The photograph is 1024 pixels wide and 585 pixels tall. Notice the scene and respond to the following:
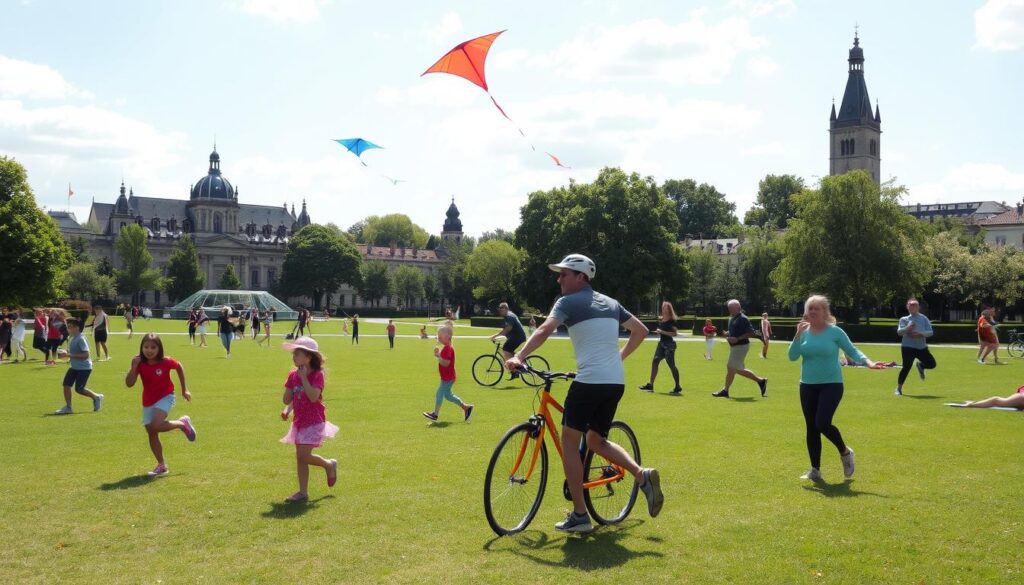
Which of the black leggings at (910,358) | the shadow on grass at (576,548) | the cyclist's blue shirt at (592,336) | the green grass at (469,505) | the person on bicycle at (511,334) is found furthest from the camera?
the person on bicycle at (511,334)

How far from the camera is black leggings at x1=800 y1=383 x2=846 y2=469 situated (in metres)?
9.88

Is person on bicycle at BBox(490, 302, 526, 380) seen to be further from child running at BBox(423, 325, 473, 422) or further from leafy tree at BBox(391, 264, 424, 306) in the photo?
leafy tree at BBox(391, 264, 424, 306)

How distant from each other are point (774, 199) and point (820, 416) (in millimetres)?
130303

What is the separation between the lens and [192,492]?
9.37 m

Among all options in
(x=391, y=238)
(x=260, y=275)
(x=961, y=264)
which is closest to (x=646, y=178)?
(x=961, y=264)

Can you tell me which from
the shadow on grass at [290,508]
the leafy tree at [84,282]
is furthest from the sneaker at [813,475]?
the leafy tree at [84,282]

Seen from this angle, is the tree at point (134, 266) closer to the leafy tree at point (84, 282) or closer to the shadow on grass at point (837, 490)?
the leafy tree at point (84, 282)

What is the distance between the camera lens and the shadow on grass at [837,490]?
9.09 meters

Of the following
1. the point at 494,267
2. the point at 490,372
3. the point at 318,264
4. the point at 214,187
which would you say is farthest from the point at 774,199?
the point at 490,372

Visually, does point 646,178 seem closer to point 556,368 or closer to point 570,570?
point 556,368

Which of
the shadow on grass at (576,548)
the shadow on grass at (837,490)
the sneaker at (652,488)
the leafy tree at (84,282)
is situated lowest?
the shadow on grass at (576,548)

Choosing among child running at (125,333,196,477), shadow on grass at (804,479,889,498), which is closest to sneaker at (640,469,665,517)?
shadow on grass at (804,479,889,498)

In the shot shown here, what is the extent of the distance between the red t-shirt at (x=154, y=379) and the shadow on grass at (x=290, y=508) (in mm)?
2601

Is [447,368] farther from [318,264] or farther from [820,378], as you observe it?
[318,264]
